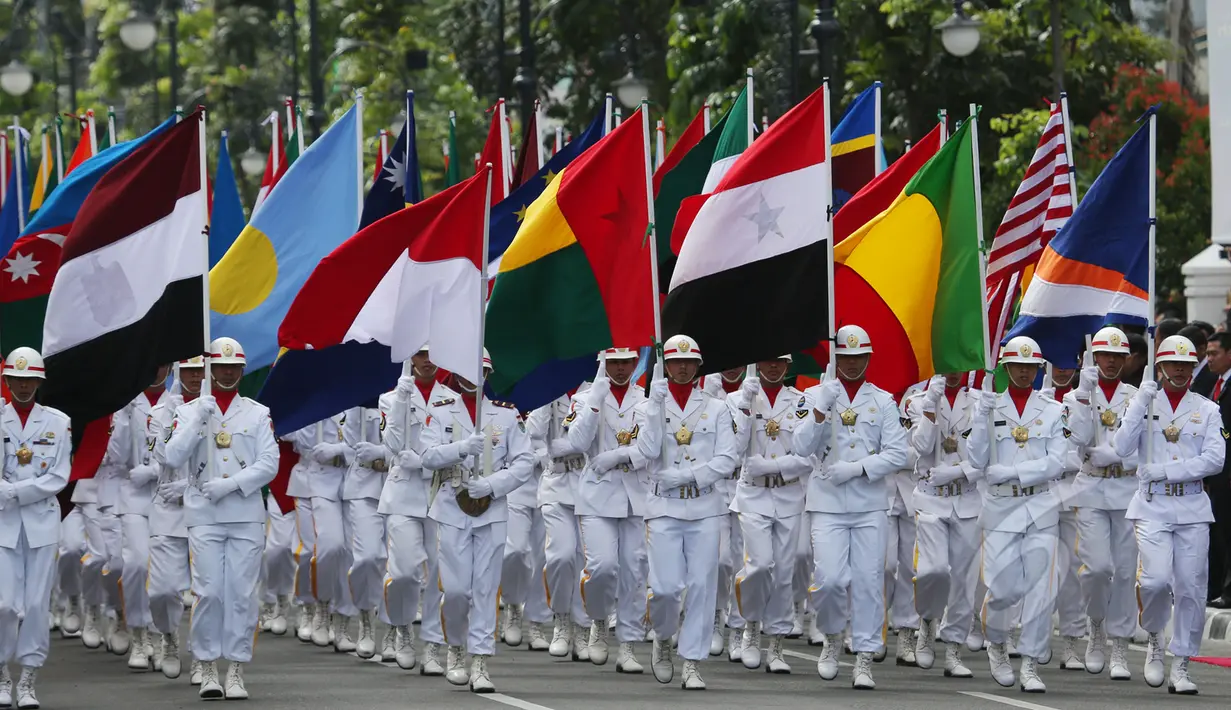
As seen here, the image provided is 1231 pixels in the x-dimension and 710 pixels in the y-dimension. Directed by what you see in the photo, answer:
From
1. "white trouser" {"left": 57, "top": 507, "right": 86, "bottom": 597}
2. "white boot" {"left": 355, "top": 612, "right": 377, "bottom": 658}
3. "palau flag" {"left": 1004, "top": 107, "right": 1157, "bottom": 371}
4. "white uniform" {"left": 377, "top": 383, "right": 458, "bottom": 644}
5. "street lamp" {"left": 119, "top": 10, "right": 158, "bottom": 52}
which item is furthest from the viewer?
"street lamp" {"left": 119, "top": 10, "right": 158, "bottom": 52}

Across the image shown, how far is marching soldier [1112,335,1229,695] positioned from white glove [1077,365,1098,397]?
3.05 feet

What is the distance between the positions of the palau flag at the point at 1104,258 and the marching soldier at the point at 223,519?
5.04 metres

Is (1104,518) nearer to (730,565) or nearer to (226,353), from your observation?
(730,565)

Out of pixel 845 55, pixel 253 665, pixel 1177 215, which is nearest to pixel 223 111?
pixel 845 55

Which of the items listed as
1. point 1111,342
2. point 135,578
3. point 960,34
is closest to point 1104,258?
point 1111,342

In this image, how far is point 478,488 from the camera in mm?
14367

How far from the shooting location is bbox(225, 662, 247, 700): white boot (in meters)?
13.9

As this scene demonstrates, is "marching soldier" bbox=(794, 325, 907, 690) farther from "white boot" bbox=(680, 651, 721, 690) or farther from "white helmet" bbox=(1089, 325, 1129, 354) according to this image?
"white helmet" bbox=(1089, 325, 1129, 354)

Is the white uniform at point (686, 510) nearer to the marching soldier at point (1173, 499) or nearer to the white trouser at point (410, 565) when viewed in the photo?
the white trouser at point (410, 565)

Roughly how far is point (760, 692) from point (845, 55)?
19508 mm

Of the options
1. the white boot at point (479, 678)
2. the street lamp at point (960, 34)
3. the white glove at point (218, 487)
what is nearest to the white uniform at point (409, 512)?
the white boot at point (479, 678)

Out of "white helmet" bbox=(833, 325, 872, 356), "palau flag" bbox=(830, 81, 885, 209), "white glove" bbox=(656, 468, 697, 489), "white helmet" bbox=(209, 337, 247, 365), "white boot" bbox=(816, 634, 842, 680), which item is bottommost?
"white boot" bbox=(816, 634, 842, 680)

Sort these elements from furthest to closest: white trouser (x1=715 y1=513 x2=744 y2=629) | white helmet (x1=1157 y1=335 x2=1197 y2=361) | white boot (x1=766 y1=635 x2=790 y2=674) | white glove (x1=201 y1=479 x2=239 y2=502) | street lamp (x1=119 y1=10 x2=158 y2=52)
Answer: street lamp (x1=119 y1=10 x2=158 y2=52)
white trouser (x1=715 y1=513 x2=744 y2=629)
white boot (x1=766 y1=635 x2=790 y2=674)
white helmet (x1=1157 y1=335 x2=1197 y2=361)
white glove (x1=201 y1=479 x2=239 y2=502)

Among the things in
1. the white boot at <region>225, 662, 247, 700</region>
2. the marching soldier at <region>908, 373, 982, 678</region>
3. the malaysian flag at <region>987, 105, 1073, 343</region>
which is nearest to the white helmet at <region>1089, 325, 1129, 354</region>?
the marching soldier at <region>908, 373, 982, 678</region>
